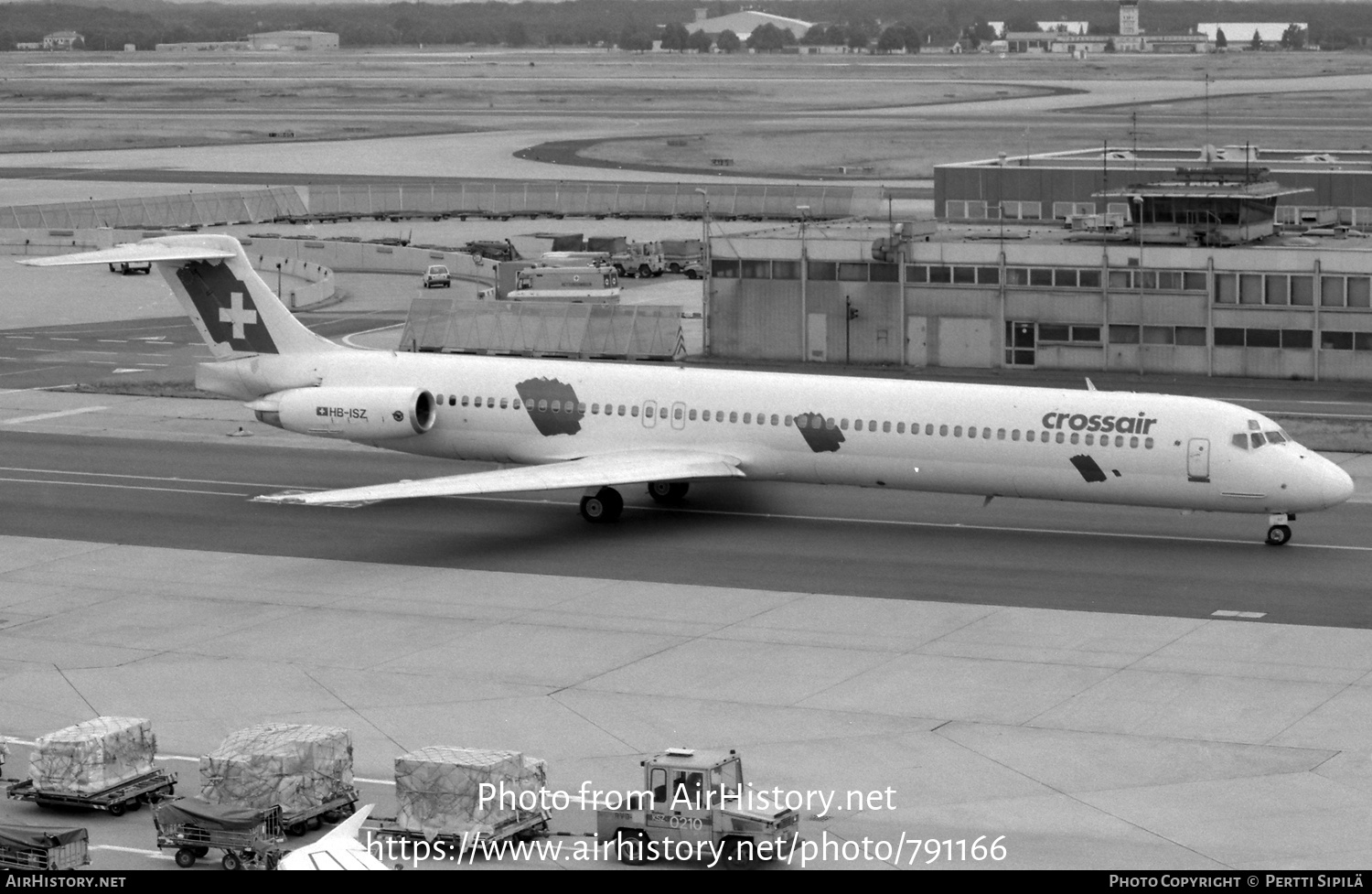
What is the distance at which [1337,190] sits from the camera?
80438mm

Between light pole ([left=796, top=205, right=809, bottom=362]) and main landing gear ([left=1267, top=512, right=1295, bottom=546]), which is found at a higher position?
light pole ([left=796, top=205, right=809, bottom=362])

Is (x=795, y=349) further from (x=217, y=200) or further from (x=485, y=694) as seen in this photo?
(x=217, y=200)

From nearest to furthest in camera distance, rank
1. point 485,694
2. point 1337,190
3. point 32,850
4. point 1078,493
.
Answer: point 32,850 < point 485,694 < point 1078,493 < point 1337,190

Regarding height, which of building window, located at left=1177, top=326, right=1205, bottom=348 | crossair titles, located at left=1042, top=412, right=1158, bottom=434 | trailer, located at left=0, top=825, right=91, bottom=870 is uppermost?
crossair titles, located at left=1042, top=412, right=1158, bottom=434

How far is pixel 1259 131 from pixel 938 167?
2804 inches

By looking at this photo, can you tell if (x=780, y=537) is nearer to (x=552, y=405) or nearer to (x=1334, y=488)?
(x=552, y=405)

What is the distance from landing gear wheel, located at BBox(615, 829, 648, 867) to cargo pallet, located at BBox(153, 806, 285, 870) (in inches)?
157

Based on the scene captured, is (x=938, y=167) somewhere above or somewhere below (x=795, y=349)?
above

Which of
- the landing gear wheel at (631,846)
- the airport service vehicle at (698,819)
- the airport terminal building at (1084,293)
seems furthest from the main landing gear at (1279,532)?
the airport terminal building at (1084,293)

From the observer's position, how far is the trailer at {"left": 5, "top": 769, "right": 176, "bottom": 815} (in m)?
24.4

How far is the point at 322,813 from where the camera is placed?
78.7 feet

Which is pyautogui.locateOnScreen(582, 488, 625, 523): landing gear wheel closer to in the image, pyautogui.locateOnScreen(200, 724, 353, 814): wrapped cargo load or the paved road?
the paved road

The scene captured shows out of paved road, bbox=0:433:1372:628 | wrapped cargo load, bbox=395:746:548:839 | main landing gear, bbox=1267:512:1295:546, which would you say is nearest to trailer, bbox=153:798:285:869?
wrapped cargo load, bbox=395:746:548:839
